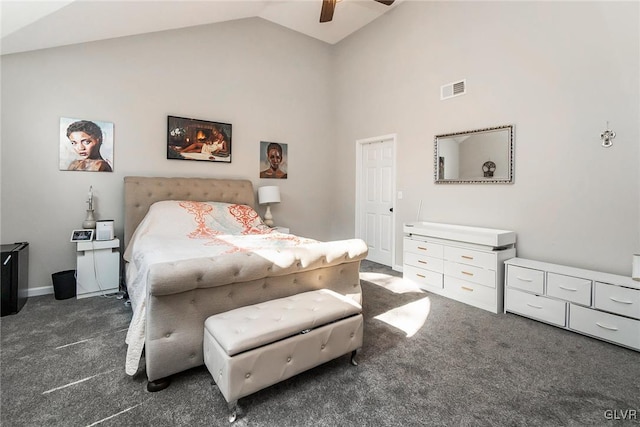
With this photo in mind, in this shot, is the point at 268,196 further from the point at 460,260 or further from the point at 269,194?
the point at 460,260

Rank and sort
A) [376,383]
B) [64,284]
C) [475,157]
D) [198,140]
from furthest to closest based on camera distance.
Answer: [198,140] → [475,157] → [64,284] → [376,383]

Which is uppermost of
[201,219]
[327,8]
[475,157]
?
[327,8]

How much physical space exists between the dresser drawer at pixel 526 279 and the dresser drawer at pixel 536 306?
55 millimetres

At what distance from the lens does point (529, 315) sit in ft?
9.19

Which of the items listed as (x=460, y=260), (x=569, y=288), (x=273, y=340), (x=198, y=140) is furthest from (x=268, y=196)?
(x=569, y=288)

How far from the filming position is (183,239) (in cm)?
296

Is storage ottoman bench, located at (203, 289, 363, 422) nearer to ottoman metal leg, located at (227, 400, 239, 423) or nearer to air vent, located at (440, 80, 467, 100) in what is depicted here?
ottoman metal leg, located at (227, 400, 239, 423)

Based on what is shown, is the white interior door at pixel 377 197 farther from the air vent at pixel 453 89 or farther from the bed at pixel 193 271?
the bed at pixel 193 271

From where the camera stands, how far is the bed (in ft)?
5.65

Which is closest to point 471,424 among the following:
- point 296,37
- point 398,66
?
point 398,66

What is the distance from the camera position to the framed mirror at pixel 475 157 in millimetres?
3277

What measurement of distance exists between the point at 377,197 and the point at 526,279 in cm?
247

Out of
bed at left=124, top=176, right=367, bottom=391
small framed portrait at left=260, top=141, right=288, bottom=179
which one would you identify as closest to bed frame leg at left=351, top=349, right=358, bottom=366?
bed at left=124, top=176, right=367, bottom=391

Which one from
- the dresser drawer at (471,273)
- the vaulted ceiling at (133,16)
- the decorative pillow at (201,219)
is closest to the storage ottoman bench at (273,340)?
Answer: the decorative pillow at (201,219)
